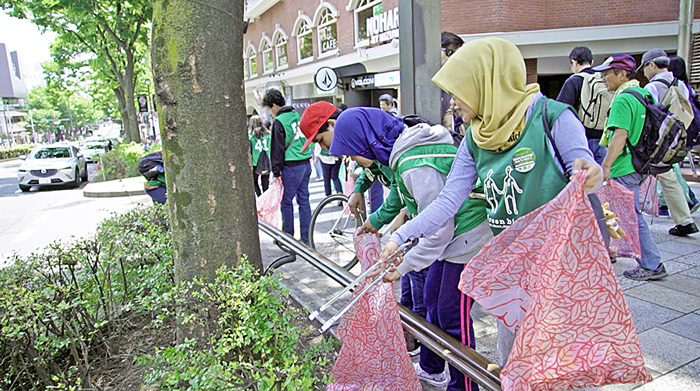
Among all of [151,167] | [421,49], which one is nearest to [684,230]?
[421,49]

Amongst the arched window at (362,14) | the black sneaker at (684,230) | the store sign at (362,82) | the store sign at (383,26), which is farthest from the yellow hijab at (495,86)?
the store sign at (362,82)

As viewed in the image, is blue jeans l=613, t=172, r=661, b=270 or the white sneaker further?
blue jeans l=613, t=172, r=661, b=270

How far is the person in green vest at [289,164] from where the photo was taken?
598cm

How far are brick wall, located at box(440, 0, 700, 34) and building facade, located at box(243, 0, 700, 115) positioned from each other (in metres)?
0.02

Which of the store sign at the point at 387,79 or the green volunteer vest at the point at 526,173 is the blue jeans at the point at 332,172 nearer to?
the green volunteer vest at the point at 526,173

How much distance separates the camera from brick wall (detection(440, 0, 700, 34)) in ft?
42.5

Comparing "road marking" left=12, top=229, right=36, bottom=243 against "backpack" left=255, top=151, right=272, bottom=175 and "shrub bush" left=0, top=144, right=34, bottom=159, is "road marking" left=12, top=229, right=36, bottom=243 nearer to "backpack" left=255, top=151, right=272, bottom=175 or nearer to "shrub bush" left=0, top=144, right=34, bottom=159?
"backpack" left=255, top=151, right=272, bottom=175

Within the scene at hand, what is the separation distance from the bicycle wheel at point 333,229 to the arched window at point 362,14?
12.5m

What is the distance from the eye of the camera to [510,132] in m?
1.97

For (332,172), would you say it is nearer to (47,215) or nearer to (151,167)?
(151,167)

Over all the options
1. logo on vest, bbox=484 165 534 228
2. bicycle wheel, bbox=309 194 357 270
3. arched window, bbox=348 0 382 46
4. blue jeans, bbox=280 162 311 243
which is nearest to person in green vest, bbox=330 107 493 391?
logo on vest, bbox=484 165 534 228

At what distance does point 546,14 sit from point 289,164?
403 inches

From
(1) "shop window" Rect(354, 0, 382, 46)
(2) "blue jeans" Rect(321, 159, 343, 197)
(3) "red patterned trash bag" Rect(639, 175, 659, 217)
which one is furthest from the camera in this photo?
(1) "shop window" Rect(354, 0, 382, 46)

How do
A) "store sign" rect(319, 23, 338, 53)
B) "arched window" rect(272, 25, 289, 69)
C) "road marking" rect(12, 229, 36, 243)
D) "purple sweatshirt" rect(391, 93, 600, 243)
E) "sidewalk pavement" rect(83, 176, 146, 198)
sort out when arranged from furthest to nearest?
"arched window" rect(272, 25, 289, 69), "store sign" rect(319, 23, 338, 53), "sidewalk pavement" rect(83, 176, 146, 198), "road marking" rect(12, 229, 36, 243), "purple sweatshirt" rect(391, 93, 600, 243)
